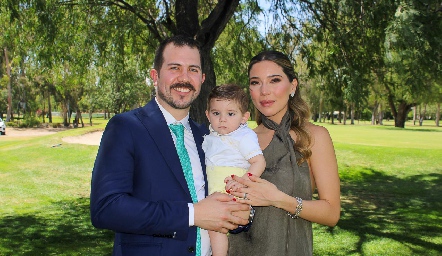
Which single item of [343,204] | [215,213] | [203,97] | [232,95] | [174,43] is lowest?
[343,204]

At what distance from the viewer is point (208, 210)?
232 centimetres

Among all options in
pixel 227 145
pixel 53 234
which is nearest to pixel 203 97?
pixel 53 234

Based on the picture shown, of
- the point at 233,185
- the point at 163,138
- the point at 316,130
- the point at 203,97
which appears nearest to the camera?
the point at 163,138

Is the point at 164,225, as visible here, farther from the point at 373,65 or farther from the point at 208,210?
the point at 373,65

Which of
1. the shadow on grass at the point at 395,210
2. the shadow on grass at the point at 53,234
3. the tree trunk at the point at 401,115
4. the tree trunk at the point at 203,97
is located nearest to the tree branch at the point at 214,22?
the tree trunk at the point at 203,97

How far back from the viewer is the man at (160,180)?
86.2 inches

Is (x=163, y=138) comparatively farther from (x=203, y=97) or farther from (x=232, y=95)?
(x=203, y=97)

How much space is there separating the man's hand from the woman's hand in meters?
0.23

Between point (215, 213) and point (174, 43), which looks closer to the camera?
point (215, 213)

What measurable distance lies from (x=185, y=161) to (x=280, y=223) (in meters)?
0.89

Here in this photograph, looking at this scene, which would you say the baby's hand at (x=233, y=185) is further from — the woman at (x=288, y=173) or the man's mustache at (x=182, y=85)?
the man's mustache at (x=182, y=85)

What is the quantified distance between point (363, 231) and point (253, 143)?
7185 millimetres

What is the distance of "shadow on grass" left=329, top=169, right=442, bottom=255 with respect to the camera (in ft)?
28.1

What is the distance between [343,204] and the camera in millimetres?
12062
